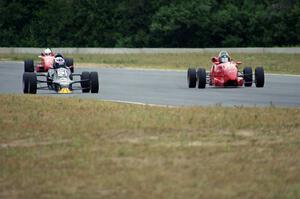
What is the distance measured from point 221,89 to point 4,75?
13.5m

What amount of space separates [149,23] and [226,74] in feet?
163

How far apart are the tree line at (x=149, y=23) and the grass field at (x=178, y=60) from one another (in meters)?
12.8

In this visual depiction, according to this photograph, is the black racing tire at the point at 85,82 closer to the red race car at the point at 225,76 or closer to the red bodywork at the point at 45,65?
the red race car at the point at 225,76

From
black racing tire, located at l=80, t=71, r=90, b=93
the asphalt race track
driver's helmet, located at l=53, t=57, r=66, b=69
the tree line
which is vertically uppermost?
the tree line

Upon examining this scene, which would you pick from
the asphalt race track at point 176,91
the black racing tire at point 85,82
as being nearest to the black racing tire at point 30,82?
the asphalt race track at point 176,91

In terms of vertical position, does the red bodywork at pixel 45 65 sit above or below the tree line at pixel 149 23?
below

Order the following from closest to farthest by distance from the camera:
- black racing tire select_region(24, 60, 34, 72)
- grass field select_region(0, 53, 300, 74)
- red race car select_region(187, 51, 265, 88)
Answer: red race car select_region(187, 51, 265, 88) < black racing tire select_region(24, 60, 34, 72) < grass field select_region(0, 53, 300, 74)

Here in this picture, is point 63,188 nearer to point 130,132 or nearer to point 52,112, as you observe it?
point 130,132

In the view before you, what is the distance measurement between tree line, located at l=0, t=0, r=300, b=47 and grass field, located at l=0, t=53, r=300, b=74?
42.0ft

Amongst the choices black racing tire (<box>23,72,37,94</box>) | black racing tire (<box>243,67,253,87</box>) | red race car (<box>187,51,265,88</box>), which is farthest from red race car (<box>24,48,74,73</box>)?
black racing tire (<box>23,72,37,94</box>)

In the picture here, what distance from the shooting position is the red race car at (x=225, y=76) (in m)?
27.7

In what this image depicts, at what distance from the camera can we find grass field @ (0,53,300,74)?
4744cm

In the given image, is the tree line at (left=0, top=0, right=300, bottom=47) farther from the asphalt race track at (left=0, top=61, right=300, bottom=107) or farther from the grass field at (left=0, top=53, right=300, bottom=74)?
the asphalt race track at (left=0, top=61, right=300, bottom=107)

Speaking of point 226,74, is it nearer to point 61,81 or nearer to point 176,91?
point 176,91
